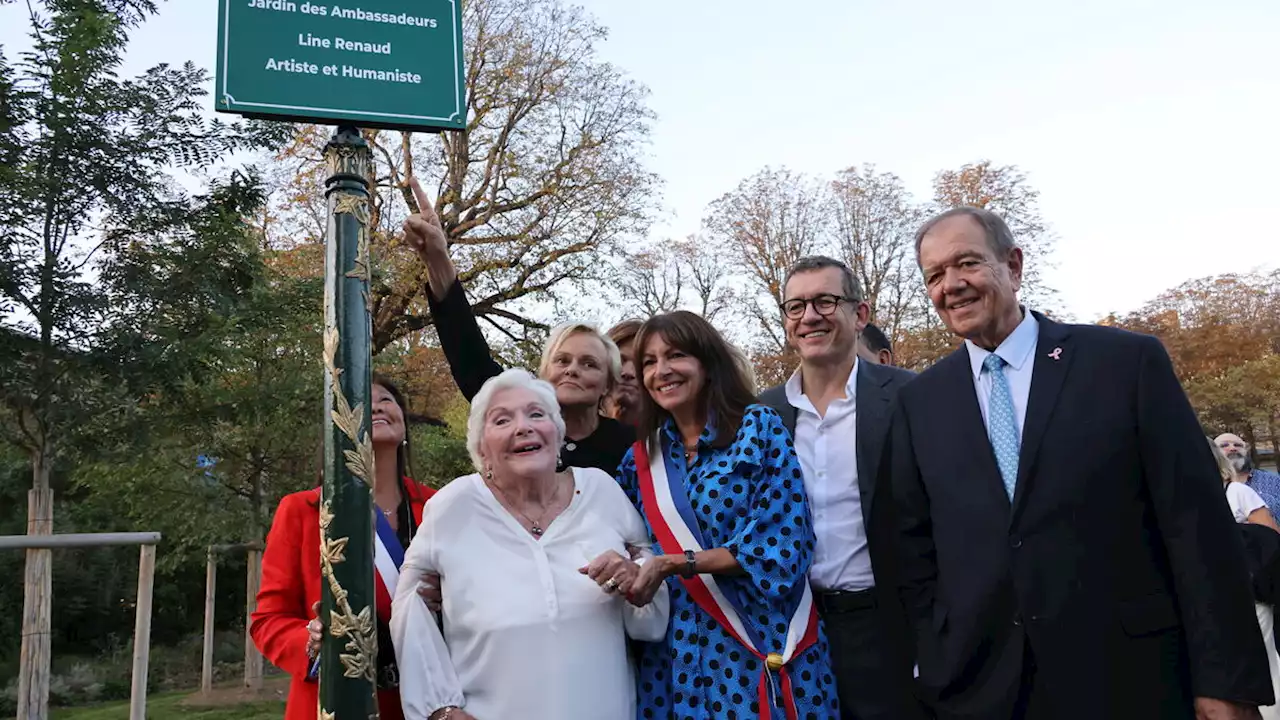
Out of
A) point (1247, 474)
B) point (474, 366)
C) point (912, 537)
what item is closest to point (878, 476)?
point (912, 537)

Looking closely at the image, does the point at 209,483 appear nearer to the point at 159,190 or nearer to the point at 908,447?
the point at 159,190

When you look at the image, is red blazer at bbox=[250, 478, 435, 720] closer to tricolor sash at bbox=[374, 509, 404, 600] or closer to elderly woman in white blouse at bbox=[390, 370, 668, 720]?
tricolor sash at bbox=[374, 509, 404, 600]

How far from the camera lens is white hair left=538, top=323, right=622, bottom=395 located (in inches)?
152

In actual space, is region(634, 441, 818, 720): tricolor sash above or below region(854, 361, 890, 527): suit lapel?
below

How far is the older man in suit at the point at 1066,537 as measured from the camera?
2270 mm

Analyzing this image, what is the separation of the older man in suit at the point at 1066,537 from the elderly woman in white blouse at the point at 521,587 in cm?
92

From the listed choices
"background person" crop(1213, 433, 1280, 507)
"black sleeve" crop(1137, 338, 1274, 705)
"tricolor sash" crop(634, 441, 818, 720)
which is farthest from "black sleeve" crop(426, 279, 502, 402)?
"background person" crop(1213, 433, 1280, 507)

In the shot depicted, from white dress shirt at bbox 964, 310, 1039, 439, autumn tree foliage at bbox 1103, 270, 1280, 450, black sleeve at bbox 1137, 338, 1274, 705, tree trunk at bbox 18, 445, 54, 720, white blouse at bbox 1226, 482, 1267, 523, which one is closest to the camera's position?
black sleeve at bbox 1137, 338, 1274, 705

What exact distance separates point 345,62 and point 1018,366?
7.26 ft

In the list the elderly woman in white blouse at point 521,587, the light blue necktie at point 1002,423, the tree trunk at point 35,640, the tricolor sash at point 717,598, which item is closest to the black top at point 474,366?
the tricolor sash at point 717,598

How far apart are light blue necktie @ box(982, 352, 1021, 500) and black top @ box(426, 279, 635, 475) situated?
140 centimetres

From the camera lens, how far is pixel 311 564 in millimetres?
3127

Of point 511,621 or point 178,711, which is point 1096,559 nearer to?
point 511,621

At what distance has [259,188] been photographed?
977cm
